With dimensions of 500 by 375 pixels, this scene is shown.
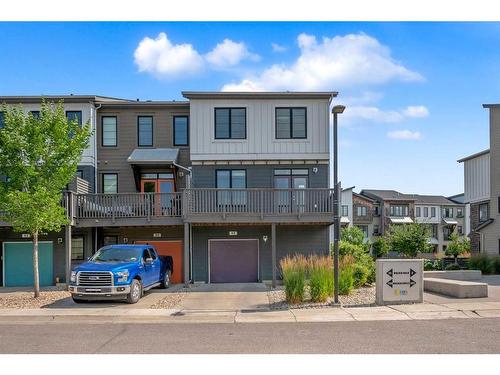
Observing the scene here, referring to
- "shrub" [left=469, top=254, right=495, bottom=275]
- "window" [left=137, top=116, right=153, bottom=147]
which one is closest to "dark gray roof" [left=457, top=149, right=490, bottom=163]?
"shrub" [left=469, top=254, right=495, bottom=275]

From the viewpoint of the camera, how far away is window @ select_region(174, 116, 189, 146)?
79.9 feet

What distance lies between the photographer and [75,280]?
1579 centimetres

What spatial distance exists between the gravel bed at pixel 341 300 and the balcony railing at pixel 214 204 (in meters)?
4.03

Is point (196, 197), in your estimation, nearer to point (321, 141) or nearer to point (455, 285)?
point (321, 141)

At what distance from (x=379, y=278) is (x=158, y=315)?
6426mm

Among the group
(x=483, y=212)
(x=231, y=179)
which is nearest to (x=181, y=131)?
(x=231, y=179)

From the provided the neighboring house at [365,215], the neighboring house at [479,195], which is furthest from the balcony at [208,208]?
the neighboring house at [365,215]

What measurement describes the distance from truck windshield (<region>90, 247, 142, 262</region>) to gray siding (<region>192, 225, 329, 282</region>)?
621 cm

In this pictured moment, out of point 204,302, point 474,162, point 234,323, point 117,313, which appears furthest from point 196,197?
point 474,162

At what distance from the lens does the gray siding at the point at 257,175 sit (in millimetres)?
23406

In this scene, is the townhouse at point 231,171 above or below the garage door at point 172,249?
above

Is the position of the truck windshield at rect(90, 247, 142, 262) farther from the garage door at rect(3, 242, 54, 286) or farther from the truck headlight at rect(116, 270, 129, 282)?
the garage door at rect(3, 242, 54, 286)

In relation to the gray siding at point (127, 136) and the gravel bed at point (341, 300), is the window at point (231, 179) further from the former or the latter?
the gravel bed at point (341, 300)

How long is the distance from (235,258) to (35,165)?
32.0 ft
